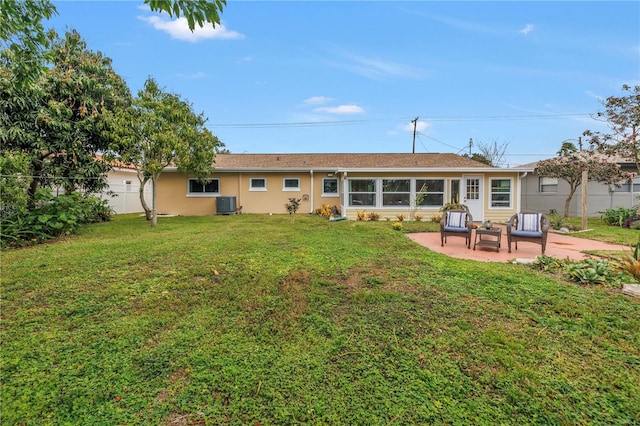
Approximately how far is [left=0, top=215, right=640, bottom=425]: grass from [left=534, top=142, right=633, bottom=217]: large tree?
12499 millimetres

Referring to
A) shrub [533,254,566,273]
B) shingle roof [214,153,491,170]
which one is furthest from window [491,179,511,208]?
shrub [533,254,566,273]

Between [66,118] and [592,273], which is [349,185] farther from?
[66,118]

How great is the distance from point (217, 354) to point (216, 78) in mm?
13935

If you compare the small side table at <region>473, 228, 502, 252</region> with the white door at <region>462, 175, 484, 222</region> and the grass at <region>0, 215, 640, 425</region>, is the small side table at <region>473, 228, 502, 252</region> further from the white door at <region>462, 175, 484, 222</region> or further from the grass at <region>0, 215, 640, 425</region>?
the white door at <region>462, 175, 484, 222</region>

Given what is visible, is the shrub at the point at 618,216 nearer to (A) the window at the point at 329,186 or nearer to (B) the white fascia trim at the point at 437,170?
(B) the white fascia trim at the point at 437,170

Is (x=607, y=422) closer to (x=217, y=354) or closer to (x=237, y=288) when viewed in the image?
(x=217, y=354)

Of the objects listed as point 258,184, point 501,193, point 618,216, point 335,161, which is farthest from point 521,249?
point 258,184

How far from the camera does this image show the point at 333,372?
8.39ft

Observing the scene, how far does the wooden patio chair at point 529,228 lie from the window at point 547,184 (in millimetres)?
13227

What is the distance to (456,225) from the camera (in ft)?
26.5

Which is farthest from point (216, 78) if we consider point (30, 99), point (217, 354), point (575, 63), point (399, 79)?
point (575, 63)

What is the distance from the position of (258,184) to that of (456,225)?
10.9 meters

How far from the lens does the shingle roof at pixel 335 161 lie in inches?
616

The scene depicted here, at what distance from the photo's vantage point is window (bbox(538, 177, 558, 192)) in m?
17.3
